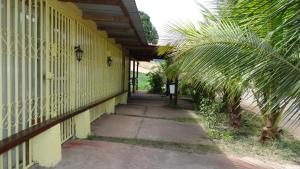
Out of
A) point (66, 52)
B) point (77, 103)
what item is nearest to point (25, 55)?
point (66, 52)

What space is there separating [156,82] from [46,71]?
18.5m

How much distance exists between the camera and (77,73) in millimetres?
7059

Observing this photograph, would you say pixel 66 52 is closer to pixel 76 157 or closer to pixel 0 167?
pixel 76 157

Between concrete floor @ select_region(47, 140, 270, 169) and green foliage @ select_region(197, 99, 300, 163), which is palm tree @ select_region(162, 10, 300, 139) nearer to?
concrete floor @ select_region(47, 140, 270, 169)

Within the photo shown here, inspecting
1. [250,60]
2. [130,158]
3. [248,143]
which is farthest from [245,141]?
[250,60]

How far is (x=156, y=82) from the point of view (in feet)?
77.2

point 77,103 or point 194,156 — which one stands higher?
point 77,103

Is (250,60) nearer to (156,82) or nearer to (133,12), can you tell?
(133,12)

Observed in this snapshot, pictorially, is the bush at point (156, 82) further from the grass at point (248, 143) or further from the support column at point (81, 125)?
the support column at point (81, 125)

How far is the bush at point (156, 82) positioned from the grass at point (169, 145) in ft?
49.4

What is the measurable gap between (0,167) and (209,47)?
292 centimetres

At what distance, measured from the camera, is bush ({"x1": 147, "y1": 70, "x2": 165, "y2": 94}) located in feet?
74.1

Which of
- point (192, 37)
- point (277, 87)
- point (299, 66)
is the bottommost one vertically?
point (277, 87)

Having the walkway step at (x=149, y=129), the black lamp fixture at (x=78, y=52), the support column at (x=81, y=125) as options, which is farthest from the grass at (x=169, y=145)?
the black lamp fixture at (x=78, y=52)
